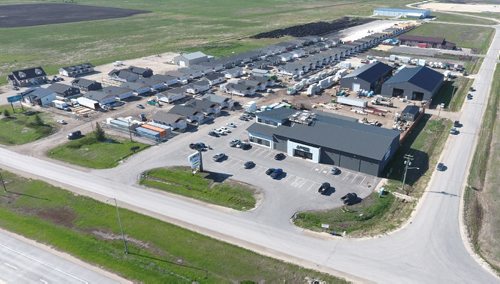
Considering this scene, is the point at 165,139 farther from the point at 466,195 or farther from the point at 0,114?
the point at 466,195

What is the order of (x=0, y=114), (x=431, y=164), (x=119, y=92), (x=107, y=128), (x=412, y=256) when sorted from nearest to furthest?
(x=412, y=256) → (x=431, y=164) → (x=107, y=128) → (x=0, y=114) → (x=119, y=92)

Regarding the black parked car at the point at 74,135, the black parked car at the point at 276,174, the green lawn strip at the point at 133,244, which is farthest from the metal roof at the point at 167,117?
the black parked car at the point at 276,174

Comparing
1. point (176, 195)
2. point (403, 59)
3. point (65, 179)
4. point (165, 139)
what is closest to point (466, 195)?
point (176, 195)

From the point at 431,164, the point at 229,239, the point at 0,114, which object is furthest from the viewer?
the point at 0,114

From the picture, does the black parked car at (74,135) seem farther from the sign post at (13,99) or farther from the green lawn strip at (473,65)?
the green lawn strip at (473,65)

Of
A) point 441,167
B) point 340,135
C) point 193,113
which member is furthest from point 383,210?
point 193,113

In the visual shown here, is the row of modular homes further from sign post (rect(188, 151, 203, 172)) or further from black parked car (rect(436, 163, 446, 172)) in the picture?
black parked car (rect(436, 163, 446, 172))

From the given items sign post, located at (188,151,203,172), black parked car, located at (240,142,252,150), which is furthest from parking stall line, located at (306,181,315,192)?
sign post, located at (188,151,203,172)
